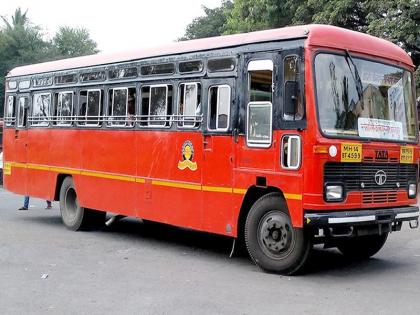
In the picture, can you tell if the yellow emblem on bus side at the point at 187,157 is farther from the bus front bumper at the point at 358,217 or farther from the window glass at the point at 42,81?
the window glass at the point at 42,81

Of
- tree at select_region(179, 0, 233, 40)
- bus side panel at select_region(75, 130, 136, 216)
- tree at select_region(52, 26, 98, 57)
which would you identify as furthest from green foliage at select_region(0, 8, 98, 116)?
bus side panel at select_region(75, 130, 136, 216)

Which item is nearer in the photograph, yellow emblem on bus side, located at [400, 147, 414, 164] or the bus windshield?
the bus windshield

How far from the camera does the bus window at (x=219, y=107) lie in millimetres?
8469

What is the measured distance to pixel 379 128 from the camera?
7977 millimetres

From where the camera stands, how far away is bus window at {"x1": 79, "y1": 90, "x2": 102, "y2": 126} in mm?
11234

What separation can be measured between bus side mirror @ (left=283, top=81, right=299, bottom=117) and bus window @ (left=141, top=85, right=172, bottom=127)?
2.51m

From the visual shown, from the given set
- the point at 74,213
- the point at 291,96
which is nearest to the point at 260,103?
the point at 291,96

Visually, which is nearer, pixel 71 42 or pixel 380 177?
pixel 380 177

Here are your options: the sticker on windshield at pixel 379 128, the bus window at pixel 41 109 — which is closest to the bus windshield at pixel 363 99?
the sticker on windshield at pixel 379 128

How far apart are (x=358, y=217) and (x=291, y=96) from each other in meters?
1.68

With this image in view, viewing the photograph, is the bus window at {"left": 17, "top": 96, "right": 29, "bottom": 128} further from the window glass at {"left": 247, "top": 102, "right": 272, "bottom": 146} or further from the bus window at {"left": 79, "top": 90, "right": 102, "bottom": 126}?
the window glass at {"left": 247, "top": 102, "right": 272, "bottom": 146}

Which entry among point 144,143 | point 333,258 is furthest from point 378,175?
point 144,143

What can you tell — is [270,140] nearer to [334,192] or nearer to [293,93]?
[293,93]

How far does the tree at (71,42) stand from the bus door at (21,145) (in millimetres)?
44875
